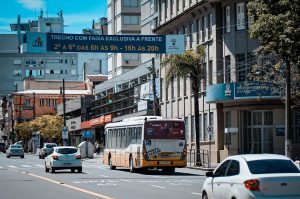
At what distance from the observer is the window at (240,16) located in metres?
52.1

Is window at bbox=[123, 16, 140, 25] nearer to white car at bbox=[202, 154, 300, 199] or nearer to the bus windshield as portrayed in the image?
the bus windshield

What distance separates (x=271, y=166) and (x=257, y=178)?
763 millimetres

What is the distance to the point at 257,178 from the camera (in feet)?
49.1

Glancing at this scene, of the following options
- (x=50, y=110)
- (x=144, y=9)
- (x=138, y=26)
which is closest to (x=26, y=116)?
(x=50, y=110)

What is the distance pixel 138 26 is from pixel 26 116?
58873 mm

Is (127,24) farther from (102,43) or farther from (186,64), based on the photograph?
(102,43)

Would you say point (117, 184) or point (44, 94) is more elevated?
point (44, 94)

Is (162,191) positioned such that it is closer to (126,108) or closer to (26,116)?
(126,108)

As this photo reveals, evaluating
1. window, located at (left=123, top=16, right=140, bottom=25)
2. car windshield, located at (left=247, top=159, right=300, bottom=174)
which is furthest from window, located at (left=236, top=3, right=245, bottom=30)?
window, located at (left=123, top=16, right=140, bottom=25)

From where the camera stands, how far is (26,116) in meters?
155

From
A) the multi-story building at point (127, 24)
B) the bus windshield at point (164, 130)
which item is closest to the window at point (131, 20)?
the multi-story building at point (127, 24)

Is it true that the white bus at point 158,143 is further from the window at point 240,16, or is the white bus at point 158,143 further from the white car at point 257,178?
the white car at point 257,178

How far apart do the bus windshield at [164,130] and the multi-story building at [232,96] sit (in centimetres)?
928

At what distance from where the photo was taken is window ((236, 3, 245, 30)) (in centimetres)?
5206
